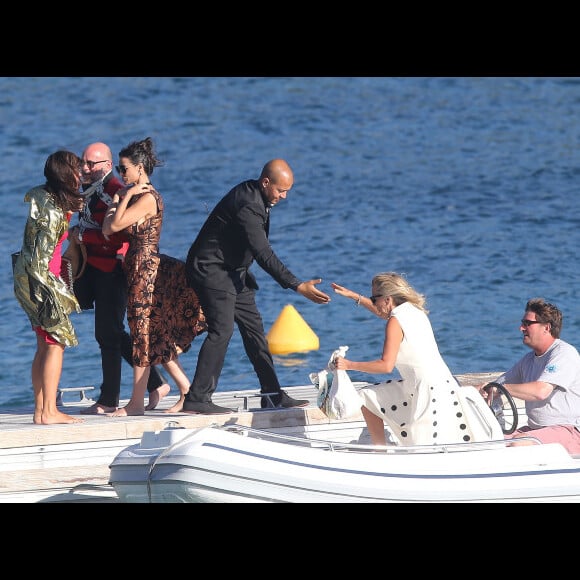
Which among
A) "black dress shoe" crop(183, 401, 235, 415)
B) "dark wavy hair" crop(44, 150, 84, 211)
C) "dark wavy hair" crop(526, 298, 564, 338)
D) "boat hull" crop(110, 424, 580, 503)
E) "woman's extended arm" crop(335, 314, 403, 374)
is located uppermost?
"dark wavy hair" crop(44, 150, 84, 211)

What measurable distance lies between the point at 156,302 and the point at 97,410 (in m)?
0.61

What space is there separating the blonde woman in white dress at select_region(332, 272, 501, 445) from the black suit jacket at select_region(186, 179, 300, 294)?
1.89 ft

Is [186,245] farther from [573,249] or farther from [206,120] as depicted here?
[206,120]

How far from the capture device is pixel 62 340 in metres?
5.73

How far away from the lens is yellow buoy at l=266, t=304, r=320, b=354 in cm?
930

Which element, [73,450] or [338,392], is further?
[73,450]

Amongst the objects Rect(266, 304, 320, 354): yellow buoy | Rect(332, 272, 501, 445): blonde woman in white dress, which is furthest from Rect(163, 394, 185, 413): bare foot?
Rect(266, 304, 320, 354): yellow buoy

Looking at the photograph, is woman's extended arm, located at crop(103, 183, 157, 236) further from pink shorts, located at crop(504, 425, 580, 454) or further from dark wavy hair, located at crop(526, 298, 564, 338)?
pink shorts, located at crop(504, 425, 580, 454)

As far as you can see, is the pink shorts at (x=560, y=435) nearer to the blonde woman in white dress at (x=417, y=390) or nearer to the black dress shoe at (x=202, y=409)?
the blonde woman in white dress at (x=417, y=390)

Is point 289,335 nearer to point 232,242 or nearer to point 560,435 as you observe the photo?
point 232,242

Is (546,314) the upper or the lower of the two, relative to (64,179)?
lower

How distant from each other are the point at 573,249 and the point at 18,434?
25.4ft

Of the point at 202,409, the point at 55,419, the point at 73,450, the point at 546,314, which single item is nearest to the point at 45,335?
the point at 55,419

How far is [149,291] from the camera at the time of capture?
5988mm
